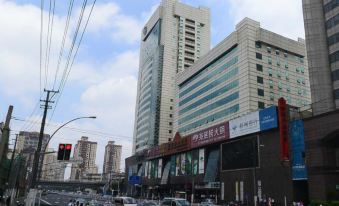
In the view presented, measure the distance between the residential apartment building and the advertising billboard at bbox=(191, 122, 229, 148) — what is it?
913cm

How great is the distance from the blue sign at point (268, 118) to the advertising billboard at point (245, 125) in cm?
122

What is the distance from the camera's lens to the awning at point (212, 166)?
3031 inches

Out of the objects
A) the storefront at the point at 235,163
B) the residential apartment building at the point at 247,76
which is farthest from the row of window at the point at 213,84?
the storefront at the point at 235,163

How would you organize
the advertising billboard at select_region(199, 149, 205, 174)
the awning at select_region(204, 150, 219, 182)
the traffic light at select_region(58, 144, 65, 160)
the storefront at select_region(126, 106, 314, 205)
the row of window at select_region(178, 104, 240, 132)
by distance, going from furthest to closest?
1. the row of window at select_region(178, 104, 240, 132)
2. the advertising billboard at select_region(199, 149, 205, 174)
3. the awning at select_region(204, 150, 219, 182)
4. the storefront at select_region(126, 106, 314, 205)
5. the traffic light at select_region(58, 144, 65, 160)

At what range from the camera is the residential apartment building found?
8562cm

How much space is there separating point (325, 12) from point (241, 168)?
1323 inches

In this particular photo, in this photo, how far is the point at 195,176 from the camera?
84.5 m

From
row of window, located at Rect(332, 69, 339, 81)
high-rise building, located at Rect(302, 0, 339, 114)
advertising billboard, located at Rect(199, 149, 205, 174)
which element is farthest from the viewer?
advertising billboard, located at Rect(199, 149, 205, 174)

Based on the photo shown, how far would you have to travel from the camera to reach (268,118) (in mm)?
60531

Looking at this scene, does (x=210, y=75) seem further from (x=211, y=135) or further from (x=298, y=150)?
(x=298, y=150)

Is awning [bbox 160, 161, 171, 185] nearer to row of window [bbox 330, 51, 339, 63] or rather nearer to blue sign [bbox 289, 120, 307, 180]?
blue sign [bbox 289, 120, 307, 180]

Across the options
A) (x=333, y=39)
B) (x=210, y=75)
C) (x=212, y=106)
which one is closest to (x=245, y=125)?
(x=333, y=39)

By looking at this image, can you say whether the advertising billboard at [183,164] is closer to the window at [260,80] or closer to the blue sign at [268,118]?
the window at [260,80]


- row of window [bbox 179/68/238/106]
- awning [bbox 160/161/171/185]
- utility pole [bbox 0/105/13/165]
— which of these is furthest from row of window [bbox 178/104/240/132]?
utility pole [bbox 0/105/13/165]
